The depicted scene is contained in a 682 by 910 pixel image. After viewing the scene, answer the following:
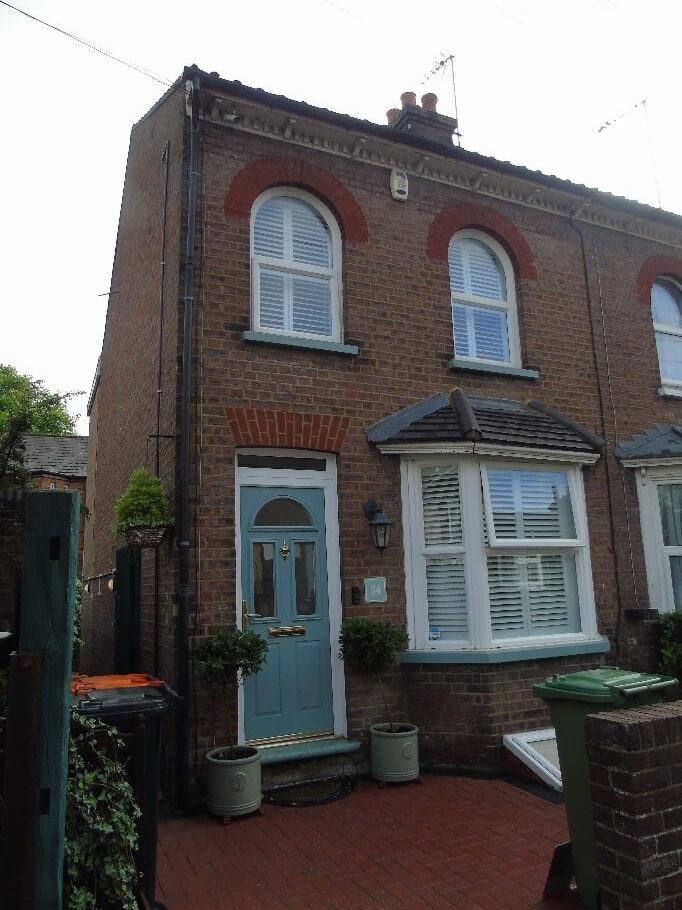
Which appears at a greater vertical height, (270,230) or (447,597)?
(270,230)

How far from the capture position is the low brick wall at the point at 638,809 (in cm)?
321

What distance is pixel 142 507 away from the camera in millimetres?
6152

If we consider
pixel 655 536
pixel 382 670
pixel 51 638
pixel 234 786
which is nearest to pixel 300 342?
pixel 382 670

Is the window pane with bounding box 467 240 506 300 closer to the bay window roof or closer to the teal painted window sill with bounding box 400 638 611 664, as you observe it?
the bay window roof

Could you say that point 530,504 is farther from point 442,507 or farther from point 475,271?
point 475,271

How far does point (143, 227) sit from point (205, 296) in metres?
3.01

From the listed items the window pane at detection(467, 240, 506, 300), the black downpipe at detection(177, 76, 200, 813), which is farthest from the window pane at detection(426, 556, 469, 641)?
the window pane at detection(467, 240, 506, 300)

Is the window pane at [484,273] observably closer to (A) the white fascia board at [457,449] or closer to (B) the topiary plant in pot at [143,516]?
(A) the white fascia board at [457,449]

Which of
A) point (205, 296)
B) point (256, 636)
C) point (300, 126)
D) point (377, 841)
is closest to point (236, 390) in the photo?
point (205, 296)

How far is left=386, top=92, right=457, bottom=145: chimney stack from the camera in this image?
945cm

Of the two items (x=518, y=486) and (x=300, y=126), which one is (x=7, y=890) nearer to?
(x=518, y=486)

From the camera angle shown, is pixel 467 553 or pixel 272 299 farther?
pixel 272 299

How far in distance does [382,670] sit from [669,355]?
6.45 meters

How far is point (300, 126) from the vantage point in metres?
7.38
